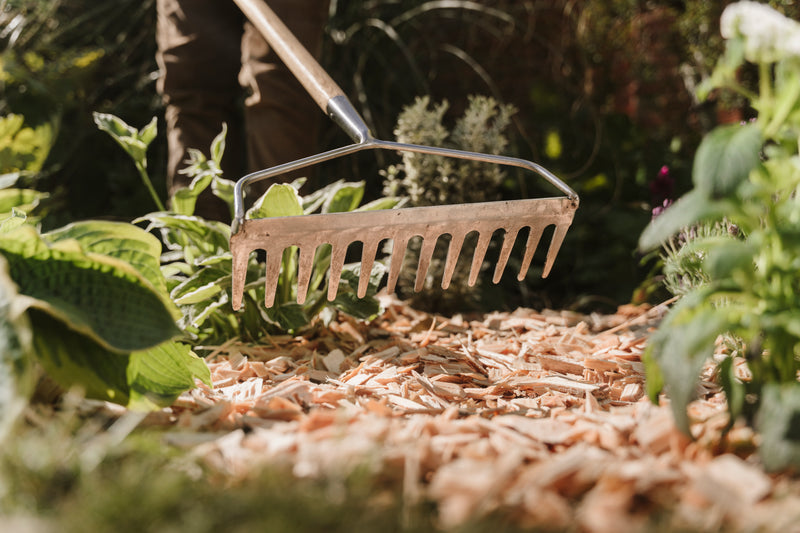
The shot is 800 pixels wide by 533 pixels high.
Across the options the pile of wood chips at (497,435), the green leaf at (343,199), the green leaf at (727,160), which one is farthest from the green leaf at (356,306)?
the green leaf at (727,160)

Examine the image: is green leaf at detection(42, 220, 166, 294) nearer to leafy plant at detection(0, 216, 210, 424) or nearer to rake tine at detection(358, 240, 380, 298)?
leafy plant at detection(0, 216, 210, 424)

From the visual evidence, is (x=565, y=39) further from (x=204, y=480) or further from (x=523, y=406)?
(x=204, y=480)

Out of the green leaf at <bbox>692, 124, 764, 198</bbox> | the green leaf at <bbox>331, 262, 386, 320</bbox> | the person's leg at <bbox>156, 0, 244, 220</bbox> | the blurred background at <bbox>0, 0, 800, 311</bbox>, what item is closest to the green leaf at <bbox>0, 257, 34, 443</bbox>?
the green leaf at <bbox>692, 124, 764, 198</bbox>

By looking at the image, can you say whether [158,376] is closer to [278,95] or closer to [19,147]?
[278,95]

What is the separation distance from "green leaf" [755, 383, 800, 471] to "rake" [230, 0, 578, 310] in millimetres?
634

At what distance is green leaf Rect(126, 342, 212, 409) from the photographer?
951 mm

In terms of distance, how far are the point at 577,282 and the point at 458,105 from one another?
3.47ft

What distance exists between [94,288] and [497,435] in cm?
59

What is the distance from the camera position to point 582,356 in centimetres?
156

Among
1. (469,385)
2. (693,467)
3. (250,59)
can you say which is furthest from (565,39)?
(693,467)

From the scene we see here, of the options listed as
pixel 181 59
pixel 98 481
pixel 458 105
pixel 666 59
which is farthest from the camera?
pixel 666 59

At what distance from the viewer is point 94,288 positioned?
0.88 meters

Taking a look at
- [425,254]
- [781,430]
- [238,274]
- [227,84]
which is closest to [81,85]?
[227,84]

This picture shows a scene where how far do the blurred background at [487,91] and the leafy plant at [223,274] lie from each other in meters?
0.77
